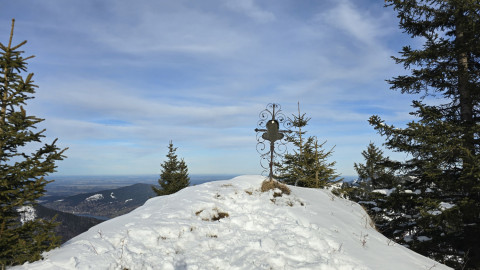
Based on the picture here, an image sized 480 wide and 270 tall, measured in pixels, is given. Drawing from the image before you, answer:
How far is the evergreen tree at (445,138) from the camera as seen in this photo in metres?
7.39

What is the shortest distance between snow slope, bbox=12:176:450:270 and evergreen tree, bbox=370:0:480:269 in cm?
329

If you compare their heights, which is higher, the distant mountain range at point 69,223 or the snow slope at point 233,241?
the snow slope at point 233,241

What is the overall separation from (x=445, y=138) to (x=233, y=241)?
7.25 metres

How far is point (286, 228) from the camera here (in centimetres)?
565

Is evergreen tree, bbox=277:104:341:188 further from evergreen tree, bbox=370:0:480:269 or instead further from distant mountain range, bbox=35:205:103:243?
distant mountain range, bbox=35:205:103:243

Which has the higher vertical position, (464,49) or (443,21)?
(443,21)

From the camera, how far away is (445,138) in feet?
23.8

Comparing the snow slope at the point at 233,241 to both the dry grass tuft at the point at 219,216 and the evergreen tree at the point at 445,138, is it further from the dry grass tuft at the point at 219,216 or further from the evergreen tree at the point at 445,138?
the evergreen tree at the point at 445,138

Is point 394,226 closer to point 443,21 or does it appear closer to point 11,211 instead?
point 443,21

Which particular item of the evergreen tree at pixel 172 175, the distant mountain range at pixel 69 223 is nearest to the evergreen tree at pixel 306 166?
the evergreen tree at pixel 172 175

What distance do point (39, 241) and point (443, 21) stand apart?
13777 millimetres

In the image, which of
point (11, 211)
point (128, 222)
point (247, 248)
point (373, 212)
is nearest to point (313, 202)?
point (247, 248)

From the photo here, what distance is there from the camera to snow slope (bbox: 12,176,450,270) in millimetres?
4250

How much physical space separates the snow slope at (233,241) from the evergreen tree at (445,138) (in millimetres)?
3291
